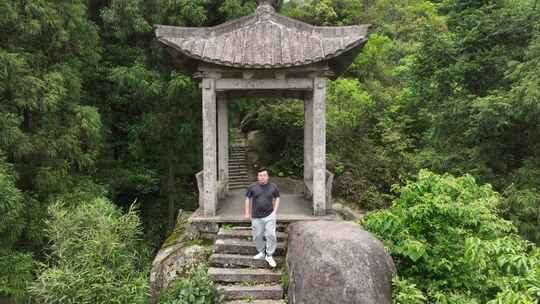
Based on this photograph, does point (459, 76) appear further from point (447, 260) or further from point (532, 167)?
point (447, 260)

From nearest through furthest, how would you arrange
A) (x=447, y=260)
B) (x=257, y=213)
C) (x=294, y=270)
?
(x=447, y=260) < (x=294, y=270) < (x=257, y=213)

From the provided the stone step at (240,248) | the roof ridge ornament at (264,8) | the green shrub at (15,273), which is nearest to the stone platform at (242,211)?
the stone step at (240,248)

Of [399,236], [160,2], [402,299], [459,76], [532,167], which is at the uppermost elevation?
[160,2]

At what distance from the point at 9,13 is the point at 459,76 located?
975 centimetres

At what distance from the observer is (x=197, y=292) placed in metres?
5.42

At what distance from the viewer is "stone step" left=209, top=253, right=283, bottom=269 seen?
6.15m

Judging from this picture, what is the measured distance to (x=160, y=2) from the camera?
1095 centimetres

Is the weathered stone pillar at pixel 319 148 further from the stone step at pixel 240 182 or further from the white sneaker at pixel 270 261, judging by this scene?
the stone step at pixel 240 182

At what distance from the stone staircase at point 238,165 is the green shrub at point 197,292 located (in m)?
8.94

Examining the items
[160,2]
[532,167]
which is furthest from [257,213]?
[160,2]

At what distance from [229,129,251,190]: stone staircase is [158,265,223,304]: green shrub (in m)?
8.94

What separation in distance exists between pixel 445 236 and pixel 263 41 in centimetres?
465

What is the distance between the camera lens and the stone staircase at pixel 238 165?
51.0ft

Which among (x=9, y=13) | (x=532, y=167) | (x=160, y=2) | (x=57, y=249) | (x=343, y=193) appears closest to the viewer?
(x=57, y=249)
